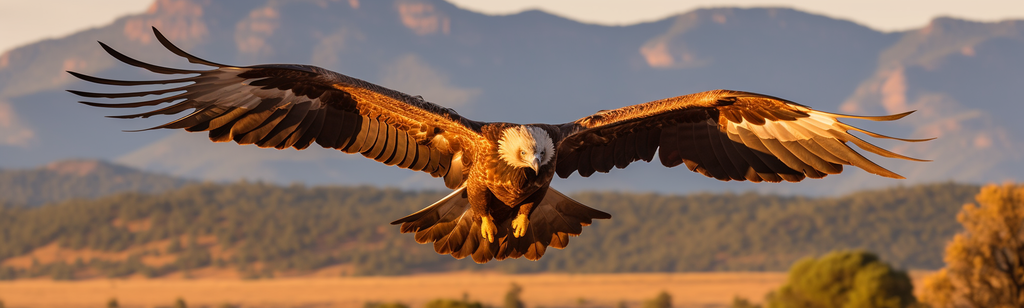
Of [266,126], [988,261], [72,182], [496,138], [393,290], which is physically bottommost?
[496,138]

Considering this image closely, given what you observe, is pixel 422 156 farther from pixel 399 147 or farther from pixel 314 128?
pixel 314 128

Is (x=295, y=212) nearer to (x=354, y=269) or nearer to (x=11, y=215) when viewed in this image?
(x=354, y=269)

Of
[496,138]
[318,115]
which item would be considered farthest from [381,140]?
[496,138]

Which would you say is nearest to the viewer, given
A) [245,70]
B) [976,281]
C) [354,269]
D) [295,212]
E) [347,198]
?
[245,70]

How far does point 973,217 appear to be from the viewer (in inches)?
1129

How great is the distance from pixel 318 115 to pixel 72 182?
152466mm

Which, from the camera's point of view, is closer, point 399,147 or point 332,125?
point 332,125

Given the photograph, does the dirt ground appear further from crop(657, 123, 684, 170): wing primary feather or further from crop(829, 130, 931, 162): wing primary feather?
crop(829, 130, 931, 162): wing primary feather

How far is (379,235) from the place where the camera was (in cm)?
8812

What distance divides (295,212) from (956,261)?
240ft

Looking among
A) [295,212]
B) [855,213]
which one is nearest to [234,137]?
[295,212]

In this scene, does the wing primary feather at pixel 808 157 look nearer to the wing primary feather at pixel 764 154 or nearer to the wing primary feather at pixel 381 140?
the wing primary feather at pixel 764 154

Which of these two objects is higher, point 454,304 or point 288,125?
point 288,125

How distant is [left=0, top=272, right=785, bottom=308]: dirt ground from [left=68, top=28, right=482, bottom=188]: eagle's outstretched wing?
54561 mm
